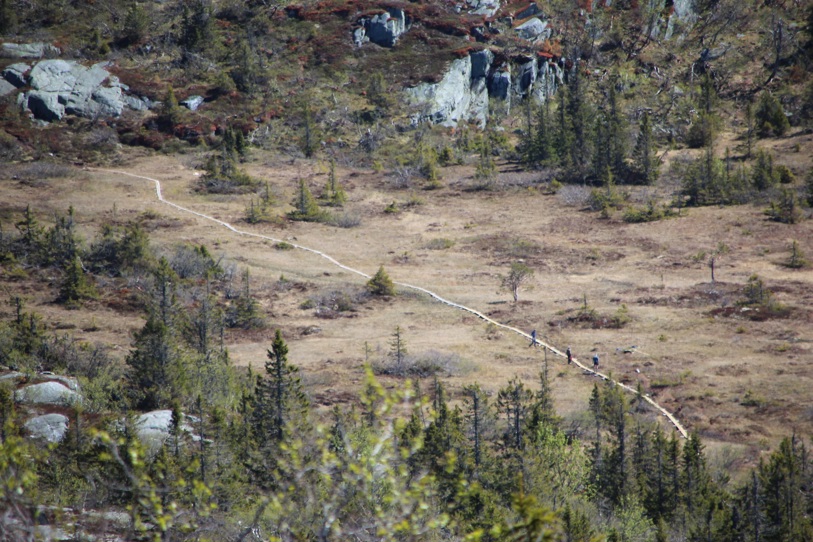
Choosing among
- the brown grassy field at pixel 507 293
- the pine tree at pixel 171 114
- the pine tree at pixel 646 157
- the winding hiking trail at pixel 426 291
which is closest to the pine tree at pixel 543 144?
the brown grassy field at pixel 507 293

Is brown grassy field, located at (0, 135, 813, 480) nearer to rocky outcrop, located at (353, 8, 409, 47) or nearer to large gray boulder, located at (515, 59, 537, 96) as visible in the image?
large gray boulder, located at (515, 59, 537, 96)

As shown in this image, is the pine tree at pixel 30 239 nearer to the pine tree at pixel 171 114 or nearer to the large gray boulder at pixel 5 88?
the pine tree at pixel 171 114

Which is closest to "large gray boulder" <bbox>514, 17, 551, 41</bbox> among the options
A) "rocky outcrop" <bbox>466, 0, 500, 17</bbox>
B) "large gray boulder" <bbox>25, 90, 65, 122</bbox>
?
"rocky outcrop" <bbox>466, 0, 500, 17</bbox>

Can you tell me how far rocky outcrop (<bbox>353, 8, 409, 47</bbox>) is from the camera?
279 ft

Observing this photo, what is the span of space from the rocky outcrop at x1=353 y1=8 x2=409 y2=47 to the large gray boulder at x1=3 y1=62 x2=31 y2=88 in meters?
32.4

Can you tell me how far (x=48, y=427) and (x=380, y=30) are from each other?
7425 centimetres

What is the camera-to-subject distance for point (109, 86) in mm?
73000

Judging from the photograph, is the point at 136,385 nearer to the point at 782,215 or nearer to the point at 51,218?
the point at 51,218

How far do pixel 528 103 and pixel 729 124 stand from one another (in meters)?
18.7

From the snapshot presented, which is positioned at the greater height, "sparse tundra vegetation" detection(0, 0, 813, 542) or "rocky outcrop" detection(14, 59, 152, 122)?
"rocky outcrop" detection(14, 59, 152, 122)

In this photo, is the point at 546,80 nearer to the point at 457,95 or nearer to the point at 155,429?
the point at 457,95

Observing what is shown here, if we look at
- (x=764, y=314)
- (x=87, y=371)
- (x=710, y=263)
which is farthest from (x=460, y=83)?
(x=87, y=371)

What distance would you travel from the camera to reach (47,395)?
19.1 metres

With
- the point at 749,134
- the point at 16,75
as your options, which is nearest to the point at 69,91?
the point at 16,75
